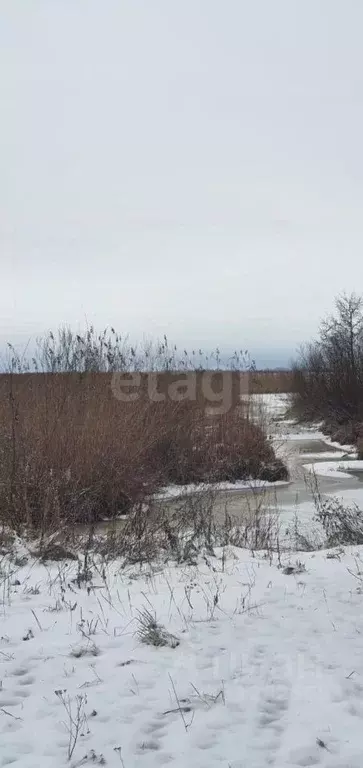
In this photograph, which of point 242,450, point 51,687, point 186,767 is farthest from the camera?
point 242,450

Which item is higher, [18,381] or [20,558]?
[18,381]

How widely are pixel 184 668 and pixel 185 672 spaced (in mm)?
45

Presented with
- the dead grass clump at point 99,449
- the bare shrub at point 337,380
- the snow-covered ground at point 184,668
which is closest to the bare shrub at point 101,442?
the dead grass clump at point 99,449

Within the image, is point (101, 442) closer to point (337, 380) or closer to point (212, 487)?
point (212, 487)

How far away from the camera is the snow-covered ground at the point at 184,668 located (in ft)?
7.15

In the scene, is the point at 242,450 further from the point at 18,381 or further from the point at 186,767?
the point at 186,767

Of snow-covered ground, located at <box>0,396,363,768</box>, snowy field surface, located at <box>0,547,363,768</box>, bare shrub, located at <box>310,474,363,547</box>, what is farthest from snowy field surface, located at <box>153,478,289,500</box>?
snowy field surface, located at <box>0,547,363,768</box>

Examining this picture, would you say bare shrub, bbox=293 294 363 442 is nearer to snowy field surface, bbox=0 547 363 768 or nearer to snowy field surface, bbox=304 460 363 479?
snowy field surface, bbox=304 460 363 479

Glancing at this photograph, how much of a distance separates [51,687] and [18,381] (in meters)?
6.29

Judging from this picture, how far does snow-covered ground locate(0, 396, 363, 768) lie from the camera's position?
2180 millimetres

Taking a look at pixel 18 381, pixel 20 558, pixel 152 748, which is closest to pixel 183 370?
pixel 18 381

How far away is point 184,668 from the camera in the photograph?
2799 millimetres

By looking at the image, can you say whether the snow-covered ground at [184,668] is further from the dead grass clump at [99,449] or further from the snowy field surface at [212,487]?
the snowy field surface at [212,487]

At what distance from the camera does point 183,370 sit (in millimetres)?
12141
